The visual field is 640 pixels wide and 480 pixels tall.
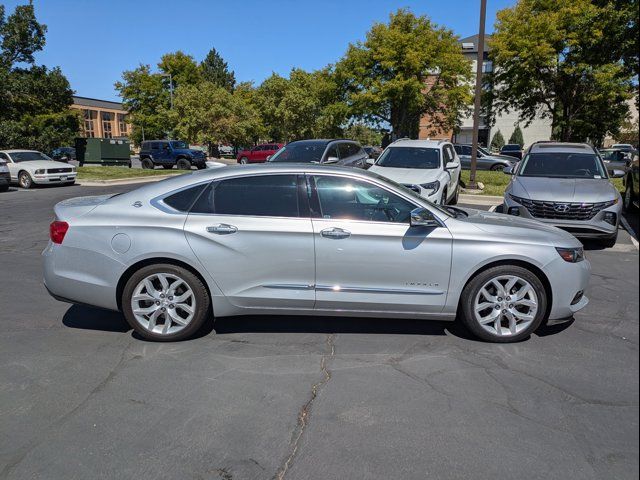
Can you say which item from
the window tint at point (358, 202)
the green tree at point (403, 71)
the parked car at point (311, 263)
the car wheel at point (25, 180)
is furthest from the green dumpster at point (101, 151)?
the window tint at point (358, 202)

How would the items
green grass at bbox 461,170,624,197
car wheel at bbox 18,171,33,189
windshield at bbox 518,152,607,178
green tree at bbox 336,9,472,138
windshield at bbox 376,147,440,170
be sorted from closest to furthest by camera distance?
windshield at bbox 518,152,607,178 < windshield at bbox 376,147,440,170 < green grass at bbox 461,170,624,197 < car wheel at bbox 18,171,33,189 < green tree at bbox 336,9,472,138

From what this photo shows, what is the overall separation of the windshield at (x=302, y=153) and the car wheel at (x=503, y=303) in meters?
8.86

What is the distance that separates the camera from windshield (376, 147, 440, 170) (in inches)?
443

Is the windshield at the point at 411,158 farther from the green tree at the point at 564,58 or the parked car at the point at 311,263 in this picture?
the green tree at the point at 564,58

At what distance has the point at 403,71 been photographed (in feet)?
92.5

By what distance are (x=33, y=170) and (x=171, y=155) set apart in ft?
37.2

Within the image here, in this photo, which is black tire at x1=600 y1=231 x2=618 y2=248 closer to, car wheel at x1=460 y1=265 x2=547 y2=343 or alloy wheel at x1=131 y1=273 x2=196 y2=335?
car wheel at x1=460 y1=265 x2=547 y2=343

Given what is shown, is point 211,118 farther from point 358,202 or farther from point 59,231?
point 358,202

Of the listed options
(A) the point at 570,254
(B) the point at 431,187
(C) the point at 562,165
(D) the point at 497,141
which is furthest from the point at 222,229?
(D) the point at 497,141

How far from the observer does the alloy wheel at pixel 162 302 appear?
4477 mm

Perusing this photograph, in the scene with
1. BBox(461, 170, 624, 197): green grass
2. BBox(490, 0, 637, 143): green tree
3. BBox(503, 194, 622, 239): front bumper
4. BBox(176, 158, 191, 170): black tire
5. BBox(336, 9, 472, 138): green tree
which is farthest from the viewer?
BBox(176, 158, 191, 170): black tire

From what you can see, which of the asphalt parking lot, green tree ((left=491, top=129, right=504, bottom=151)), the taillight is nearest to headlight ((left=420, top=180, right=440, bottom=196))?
Result: the asphalt parking lot

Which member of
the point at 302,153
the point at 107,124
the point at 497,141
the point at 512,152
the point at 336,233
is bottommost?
the point at 336,233

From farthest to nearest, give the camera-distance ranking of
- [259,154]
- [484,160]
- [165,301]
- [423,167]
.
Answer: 1. [259,154]
2. [484,160]
3. [423,167]
4. [165,301]
